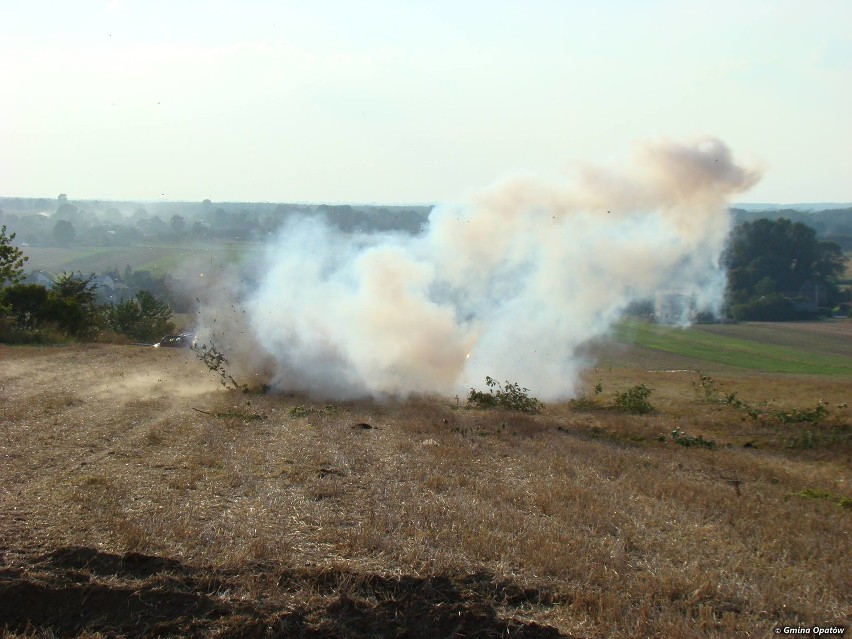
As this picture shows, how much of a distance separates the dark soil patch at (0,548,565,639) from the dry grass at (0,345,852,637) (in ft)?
0.06

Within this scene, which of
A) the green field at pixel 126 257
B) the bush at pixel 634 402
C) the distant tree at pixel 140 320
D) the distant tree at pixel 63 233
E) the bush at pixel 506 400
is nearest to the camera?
the bush at pixel 506 400

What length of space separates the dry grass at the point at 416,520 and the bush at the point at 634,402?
255 cm

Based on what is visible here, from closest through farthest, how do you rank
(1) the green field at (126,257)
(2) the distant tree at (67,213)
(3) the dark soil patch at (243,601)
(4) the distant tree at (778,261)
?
(3) the dark soil patch at (243,601), (1) the green field at (126,257), (4) the distant tree at (778,261), (2) the distant tree at (67,213)

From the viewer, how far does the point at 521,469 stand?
11.9 m

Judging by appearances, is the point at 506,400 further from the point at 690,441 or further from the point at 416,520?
the point at 416,520

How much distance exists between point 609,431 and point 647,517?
6430 mm

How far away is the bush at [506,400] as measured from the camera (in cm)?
1858

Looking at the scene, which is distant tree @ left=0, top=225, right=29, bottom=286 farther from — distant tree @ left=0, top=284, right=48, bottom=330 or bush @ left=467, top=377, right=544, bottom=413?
bush @ left=467, top=377, right=544, bottom=413

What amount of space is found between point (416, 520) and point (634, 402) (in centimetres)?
1158

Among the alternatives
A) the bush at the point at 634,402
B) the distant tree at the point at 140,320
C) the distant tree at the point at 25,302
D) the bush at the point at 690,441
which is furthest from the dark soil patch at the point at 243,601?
the distant tree at the point at 140,320

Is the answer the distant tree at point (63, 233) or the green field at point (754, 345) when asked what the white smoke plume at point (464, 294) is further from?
the distant tree at point (63, 233)

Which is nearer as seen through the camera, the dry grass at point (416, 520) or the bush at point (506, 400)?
the dry grass at point (416, 520)

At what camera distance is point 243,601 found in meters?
6.66

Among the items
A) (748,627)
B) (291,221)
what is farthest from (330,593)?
(291,221)
